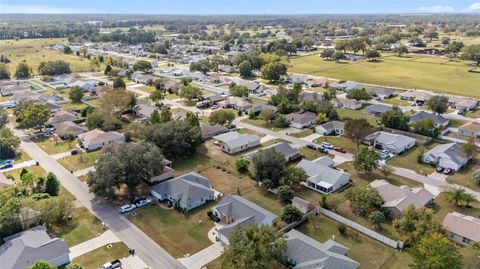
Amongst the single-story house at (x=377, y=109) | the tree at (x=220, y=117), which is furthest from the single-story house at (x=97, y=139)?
the single-story house at (x=377, y=109)

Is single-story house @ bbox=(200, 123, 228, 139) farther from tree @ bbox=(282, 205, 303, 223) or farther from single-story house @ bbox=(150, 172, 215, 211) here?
tree @ bbox=(282, 205, 303, 223)

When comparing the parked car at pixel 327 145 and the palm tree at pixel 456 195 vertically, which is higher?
the palm tree at pixel 456 195

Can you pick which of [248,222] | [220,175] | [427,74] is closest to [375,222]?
[248,222]

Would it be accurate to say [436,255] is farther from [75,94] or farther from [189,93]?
[75,94]

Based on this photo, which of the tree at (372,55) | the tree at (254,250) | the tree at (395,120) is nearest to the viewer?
the tree at (254,250)

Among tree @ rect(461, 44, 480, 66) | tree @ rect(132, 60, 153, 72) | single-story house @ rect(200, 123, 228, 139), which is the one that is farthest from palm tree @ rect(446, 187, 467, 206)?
tree @ rect(461, 44, 480, 66)

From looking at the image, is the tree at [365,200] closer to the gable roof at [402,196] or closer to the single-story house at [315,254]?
the gable roof at [402,196]

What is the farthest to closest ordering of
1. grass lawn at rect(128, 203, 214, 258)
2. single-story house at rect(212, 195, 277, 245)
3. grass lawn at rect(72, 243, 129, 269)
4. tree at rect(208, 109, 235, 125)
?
tree at rect(208, 109, 235, 125) → single-story house at rect(212, 195, 277, 245) → grass lawn at rect(128, 203, 214, 258) → grass lawn at rect(72, 243, 129, 269)
